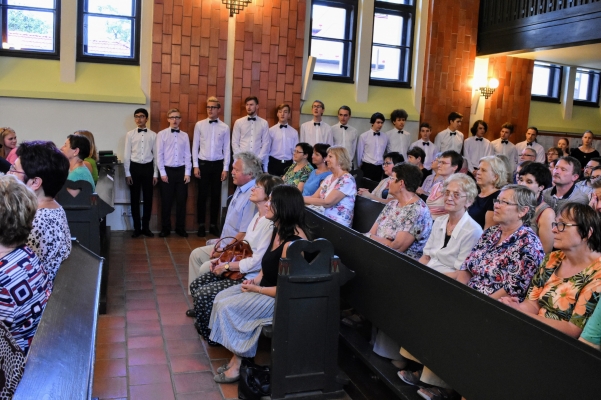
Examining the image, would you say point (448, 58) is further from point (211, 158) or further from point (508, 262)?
point (508, 262)

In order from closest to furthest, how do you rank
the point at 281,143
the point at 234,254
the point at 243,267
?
the point at 243,267 → the point at 234,254 → the point at 281,143

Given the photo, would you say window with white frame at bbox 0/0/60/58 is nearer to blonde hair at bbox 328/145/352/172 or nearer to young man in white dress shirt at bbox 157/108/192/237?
young man in white dress shirt at bbox 157/108/192/237

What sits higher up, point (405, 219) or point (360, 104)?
point (360, 104)

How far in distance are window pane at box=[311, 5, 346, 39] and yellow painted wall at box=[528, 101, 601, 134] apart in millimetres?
3954

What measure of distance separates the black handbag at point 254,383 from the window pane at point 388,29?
22.9ft

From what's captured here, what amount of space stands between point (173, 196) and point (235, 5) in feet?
8.93

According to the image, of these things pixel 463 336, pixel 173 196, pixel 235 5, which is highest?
pixel 235 5

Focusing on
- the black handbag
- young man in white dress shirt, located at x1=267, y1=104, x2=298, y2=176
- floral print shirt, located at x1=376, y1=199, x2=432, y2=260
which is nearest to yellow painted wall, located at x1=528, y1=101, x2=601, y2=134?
young man in white dress shirt, located at x1=267, y1=104, x2=298, y2=176

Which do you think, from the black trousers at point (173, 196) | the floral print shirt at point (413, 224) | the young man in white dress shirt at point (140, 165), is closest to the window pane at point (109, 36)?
the young man in white dress shirt at point (140, 165)

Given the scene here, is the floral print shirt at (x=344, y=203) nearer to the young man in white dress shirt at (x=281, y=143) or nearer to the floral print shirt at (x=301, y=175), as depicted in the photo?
the floral print shirt at (x=301, y=175)

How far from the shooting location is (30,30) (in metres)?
7.68

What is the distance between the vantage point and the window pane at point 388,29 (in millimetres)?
9328

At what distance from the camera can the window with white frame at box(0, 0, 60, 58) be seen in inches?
299

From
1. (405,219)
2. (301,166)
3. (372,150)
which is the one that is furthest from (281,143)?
(405,219)
